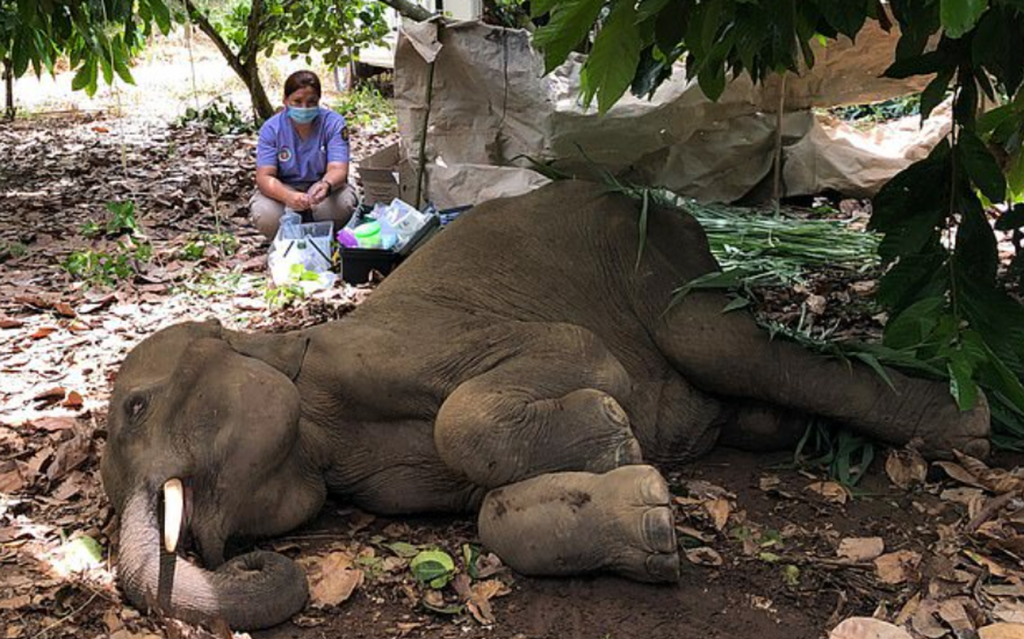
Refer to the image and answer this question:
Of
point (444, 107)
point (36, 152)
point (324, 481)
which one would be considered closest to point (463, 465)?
point (324, 481)

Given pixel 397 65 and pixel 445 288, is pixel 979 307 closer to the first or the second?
pixel 445 288

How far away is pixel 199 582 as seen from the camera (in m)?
3.07

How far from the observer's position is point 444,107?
7074 mm

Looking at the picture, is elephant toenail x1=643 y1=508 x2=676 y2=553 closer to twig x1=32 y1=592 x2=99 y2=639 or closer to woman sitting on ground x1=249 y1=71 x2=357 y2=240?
twig x1=32 y1=592 x2=99 y2=639

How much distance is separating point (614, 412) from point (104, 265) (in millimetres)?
4950

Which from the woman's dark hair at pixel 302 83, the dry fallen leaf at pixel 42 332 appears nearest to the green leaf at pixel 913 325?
the dry fallen leaf at pixel 42 332

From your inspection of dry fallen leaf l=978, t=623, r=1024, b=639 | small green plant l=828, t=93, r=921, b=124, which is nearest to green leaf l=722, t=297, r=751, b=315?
dry fallen leaf l=978, t=623, r=1024, b=639

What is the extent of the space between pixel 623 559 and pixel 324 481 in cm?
112

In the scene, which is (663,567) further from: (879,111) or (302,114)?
(879,111)

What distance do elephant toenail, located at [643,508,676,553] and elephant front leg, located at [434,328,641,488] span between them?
34 cm

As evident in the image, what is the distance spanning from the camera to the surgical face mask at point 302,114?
316 inches

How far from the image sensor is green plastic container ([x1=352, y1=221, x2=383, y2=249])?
690 centimetres

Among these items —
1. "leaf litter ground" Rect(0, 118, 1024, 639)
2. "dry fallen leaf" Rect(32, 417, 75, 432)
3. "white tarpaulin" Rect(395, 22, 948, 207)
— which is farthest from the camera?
"white tarpaulin" Rect(395, 22, 948, 207)

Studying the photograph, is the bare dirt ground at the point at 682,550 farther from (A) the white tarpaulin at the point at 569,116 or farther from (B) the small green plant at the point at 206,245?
(B) the small green plant at the point at 206,245
